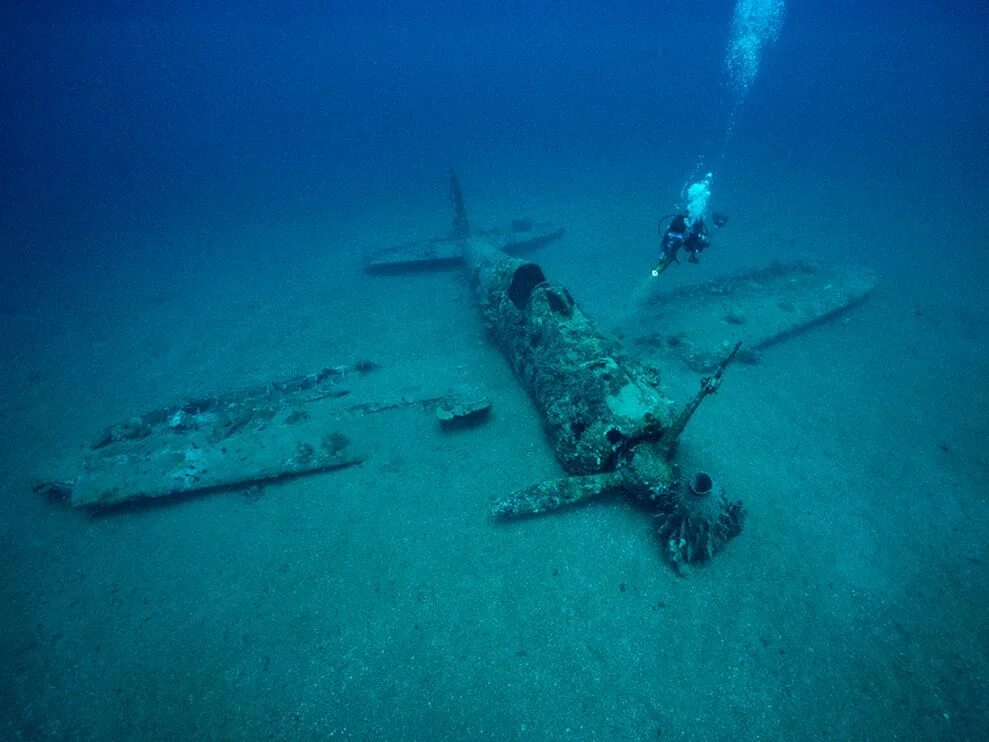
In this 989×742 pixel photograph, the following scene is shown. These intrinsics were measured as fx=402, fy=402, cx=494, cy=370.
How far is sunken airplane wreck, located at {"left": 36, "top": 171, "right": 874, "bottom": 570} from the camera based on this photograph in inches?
197

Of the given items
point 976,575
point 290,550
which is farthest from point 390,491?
point 976,575

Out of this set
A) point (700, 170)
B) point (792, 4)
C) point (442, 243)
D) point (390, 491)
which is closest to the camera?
point (390, 491)

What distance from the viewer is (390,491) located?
617 cm

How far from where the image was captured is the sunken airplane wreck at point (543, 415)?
16.4ft

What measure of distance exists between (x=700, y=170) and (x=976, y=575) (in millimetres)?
37930

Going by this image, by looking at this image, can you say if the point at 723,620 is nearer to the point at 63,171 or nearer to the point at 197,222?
the point at 197,222

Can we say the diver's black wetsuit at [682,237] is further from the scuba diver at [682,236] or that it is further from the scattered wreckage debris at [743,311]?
the scattered wreckage debris at [743,311]

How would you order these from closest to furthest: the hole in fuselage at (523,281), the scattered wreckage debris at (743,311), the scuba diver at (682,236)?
the hole in fuselage at (523,281)
the scuba diver at (682,236)
the scattered wreckage debris at (743,311)

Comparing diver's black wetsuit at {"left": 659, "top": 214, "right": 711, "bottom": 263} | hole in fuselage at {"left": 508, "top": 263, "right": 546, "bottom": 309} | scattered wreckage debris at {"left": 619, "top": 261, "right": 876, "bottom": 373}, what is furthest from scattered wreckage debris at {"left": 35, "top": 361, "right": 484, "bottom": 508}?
diver's black wetsuit at {"left": 659, "top": 214, "right": 711, "bottom": 263}

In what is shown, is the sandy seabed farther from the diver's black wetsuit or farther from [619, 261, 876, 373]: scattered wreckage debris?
the diver's black wetsuit

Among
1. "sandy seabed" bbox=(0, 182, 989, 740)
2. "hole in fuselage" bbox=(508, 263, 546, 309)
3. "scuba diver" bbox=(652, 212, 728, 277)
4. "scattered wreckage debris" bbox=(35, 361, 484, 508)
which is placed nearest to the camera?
"sandy seabed" bbox=(0, 182, 989, 740)

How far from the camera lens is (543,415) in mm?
6402

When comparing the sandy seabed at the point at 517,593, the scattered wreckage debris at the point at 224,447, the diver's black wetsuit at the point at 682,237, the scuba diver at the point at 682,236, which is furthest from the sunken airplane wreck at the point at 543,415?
the diver's black wetsuit at the point at 682,237

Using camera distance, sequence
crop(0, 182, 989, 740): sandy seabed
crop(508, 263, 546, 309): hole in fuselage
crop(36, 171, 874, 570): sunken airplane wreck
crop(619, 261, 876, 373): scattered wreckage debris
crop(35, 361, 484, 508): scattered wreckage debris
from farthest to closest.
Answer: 1. crop(619, 261, 876, 373): scattered wreckage debris
2. crop(508, 263, 546, 309): hole in fuselage
3. crop(35, 361, 484, 508): scattered wreckage debris
4. crop(36, 171, 874, 570): sunken airplane wreck
5. crop(0, 182, 989, 740): sandy seabed
